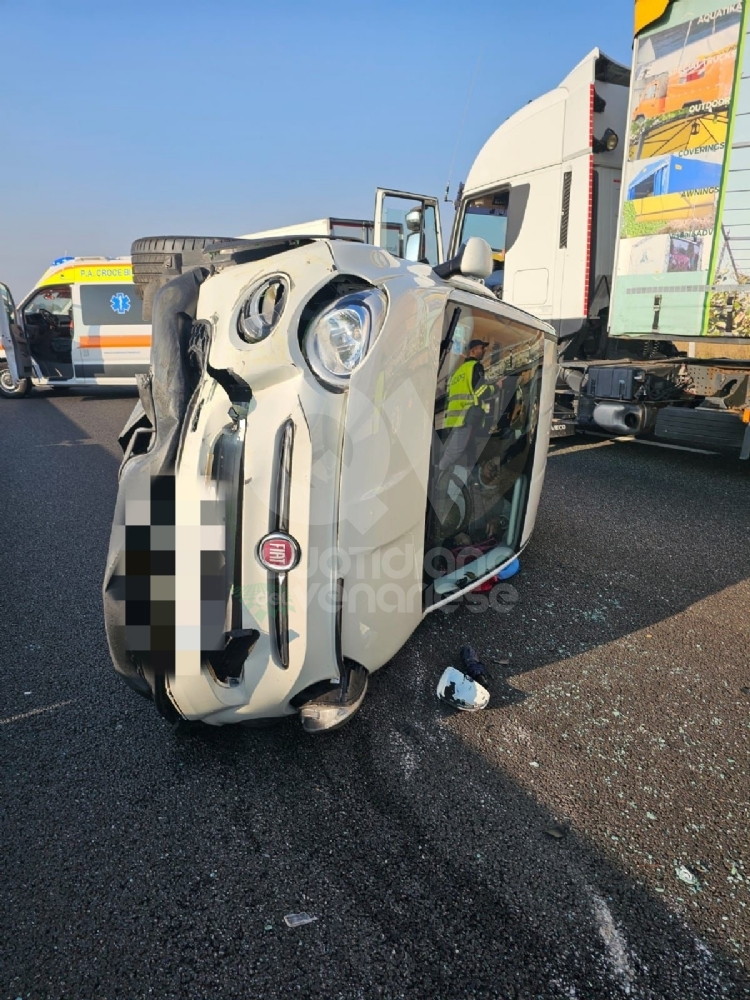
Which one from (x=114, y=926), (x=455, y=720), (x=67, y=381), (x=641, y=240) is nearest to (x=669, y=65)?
(x=641, y=240)

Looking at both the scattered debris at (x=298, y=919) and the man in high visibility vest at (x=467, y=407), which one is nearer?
the scattered debris at (x=298, y=919)

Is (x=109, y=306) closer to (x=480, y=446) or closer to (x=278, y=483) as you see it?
(x=480, y=446)

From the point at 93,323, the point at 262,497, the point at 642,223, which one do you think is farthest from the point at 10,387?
the point at 262,497

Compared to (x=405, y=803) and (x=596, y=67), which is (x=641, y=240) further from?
(x=405, y=803)

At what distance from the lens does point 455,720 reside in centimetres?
227

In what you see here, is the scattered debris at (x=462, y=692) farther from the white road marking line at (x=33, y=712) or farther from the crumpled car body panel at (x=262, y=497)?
the white road marking line at (x=33, y=712)

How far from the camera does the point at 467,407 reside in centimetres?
282

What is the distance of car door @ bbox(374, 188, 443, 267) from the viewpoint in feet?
24.5

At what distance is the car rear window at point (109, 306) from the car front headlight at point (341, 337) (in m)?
10.4

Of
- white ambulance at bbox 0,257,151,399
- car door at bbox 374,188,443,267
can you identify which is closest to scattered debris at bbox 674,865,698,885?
car door at bbox 374,188,443,267

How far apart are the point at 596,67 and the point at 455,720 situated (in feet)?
21.4

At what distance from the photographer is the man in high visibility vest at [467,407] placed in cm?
260

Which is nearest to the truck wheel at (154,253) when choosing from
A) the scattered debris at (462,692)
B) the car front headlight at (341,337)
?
the car front headlight at (341,337)

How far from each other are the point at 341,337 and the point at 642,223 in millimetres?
4830
